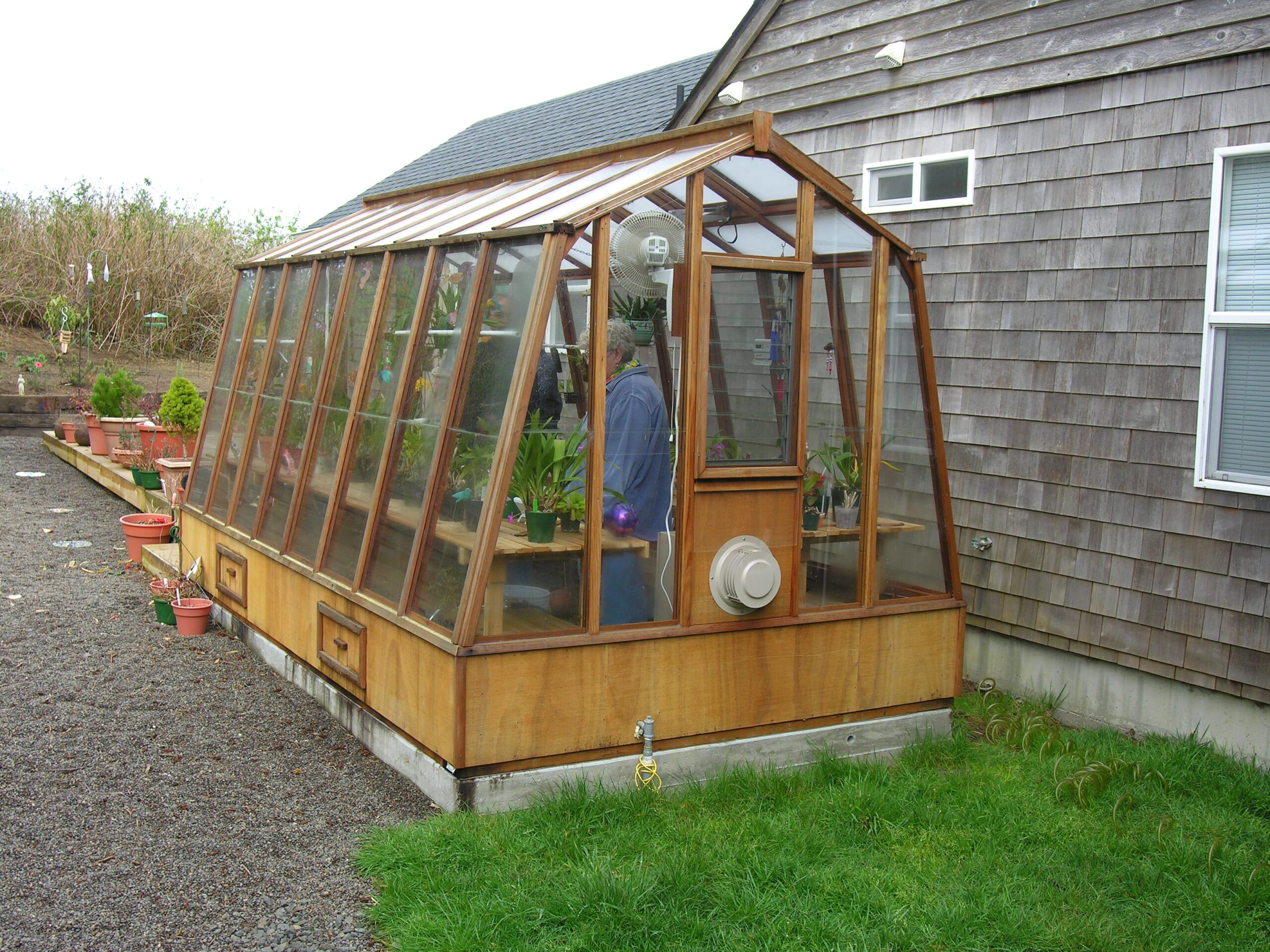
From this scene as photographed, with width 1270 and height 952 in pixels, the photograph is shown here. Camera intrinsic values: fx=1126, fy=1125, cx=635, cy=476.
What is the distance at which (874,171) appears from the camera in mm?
6824

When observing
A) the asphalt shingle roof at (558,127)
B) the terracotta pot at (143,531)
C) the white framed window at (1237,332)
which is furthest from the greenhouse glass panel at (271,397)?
the white framed window at (1237,332)

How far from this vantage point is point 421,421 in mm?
4750

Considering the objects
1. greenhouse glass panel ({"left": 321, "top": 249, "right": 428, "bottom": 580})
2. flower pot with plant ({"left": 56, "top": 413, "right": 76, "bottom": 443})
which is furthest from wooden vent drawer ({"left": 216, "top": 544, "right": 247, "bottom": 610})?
flower pot with plant ({"left": 56, "top": 413, "right": 76, "bottom": 443})

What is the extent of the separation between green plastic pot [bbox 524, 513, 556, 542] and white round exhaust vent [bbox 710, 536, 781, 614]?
0.67 m

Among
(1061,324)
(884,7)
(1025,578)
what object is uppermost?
(884,7)

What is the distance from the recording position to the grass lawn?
339 centimetres

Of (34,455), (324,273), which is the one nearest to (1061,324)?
(324,273)

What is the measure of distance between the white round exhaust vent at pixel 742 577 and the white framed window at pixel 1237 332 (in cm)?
211

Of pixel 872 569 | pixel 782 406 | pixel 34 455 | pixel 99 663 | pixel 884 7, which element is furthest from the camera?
pixel 34 455

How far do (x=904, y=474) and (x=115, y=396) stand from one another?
1059cm

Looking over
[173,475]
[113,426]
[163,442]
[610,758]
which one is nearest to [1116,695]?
[610,758]

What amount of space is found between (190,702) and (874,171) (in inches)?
192

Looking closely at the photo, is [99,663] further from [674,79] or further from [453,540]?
[674,79]

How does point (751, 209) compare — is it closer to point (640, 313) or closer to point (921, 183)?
point (640, 313)
